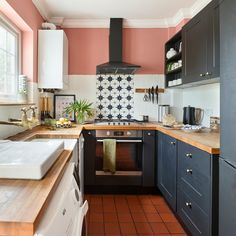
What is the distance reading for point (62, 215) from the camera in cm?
81

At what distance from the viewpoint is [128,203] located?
9.81 ft

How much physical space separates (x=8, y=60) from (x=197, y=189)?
2231 millimetres

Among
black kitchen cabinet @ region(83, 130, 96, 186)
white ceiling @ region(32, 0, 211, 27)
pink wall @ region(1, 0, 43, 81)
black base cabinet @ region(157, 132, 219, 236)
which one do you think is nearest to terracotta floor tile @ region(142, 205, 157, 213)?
black base cabinet @ region(157, 132, 219, 236)

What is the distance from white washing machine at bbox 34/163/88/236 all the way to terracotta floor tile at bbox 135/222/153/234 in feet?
4.38

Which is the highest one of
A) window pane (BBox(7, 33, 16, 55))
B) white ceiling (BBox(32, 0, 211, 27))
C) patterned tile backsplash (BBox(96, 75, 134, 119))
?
white ceiling (BBox(32, 0, 211, 27))

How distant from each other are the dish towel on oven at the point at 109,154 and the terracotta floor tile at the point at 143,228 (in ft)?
2.92

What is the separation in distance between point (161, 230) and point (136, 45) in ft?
8.60

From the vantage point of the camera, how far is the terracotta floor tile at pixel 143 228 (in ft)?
7.56

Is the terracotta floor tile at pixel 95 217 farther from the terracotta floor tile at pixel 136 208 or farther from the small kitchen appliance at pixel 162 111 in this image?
the small kitchen appliance at pixel 162 111

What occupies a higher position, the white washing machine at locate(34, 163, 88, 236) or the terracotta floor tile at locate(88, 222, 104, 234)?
the white washing machine at locate(34, 163, 88, 236)

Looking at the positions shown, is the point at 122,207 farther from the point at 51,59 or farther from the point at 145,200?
the point at 51,59

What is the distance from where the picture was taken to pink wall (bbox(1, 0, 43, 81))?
8.63 feet

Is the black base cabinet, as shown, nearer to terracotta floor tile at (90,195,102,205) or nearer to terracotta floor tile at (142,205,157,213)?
terracotta floor tile at (142,205,157,213)

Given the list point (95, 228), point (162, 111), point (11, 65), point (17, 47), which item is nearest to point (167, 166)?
point (95, 228)
